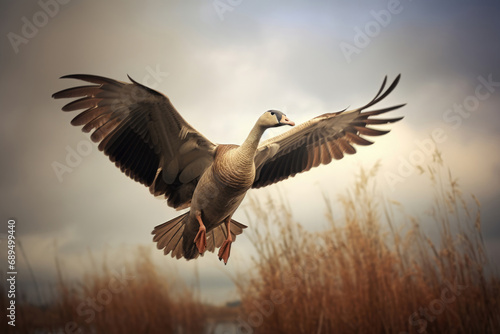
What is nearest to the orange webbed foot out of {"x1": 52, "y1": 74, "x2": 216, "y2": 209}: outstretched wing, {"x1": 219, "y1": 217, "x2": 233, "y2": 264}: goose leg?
{"x1": 219, "y1": 217, "x2": 233, "y2": 264}: goose leg

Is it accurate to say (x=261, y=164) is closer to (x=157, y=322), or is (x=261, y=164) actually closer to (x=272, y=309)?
(x=272, y=309)

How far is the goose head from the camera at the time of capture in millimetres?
2344

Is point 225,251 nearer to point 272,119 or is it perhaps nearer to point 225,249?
point 225,249

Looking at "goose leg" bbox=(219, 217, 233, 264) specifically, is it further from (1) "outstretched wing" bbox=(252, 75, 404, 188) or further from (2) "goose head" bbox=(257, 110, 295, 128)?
(2) "goose head" bbox=(257, 110, 295, 128)

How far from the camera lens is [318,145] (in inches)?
128

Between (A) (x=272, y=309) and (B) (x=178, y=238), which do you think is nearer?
(B) (x=178, y=238)

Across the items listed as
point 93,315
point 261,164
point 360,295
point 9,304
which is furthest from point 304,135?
point 9,304

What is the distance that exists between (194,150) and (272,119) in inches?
26.5

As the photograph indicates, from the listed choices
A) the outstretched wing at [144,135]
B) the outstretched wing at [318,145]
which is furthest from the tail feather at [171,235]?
the outstretched wing at [318,145]

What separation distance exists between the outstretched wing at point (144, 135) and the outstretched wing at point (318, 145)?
21.5 inches

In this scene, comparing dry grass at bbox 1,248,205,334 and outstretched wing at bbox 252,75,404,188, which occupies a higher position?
outstretched wing at bbox 252,75,404,188

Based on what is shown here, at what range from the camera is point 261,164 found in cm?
302

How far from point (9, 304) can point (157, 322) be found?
3.57ft

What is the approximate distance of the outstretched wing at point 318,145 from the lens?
10.3 feet
